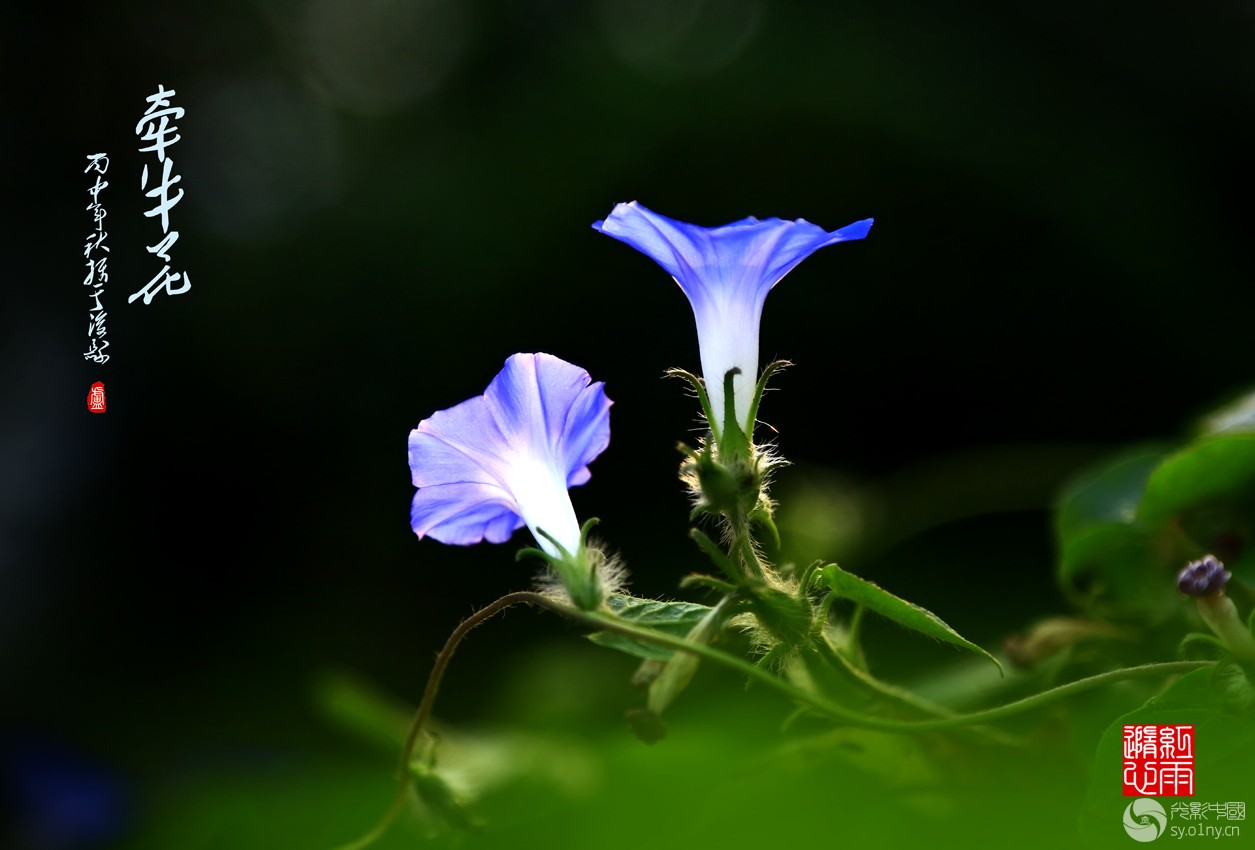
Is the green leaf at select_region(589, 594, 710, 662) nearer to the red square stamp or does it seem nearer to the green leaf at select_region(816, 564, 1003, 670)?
the green leaf at select_region(816, 564, 1003, 670)

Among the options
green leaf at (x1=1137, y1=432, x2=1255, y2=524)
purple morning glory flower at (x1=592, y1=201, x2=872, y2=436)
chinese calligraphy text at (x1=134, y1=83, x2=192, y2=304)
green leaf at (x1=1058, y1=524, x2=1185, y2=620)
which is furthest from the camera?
chinese calligraphy text at (x1=134, y1=83, x2=192, y2=304)

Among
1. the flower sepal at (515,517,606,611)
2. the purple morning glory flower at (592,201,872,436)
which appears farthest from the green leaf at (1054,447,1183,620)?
the flower sepal at (515,517,606,611)

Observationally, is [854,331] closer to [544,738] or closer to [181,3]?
[544,738]

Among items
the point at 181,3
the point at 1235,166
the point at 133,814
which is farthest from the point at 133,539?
the point at 1235,166

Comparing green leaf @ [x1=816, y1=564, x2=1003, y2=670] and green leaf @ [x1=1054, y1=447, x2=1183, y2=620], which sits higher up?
green leaf @ [x1=1054, y1=447, x2=1183, y2=620]

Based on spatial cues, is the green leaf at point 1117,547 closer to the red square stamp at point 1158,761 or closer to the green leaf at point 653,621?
the red square stamp at point 1158,761

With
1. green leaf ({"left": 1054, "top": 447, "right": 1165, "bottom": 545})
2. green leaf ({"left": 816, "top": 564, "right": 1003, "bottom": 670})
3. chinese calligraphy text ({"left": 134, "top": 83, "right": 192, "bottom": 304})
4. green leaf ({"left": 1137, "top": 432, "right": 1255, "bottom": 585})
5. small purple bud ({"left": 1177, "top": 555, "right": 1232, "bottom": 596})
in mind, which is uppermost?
chinese calligraphy text ({"left": 134, "top": 83, "right": 192, "bottom": 304})

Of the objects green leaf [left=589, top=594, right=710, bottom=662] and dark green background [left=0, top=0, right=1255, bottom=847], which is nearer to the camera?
green leaf [left=589, top=594, right=710, bottom=662]
